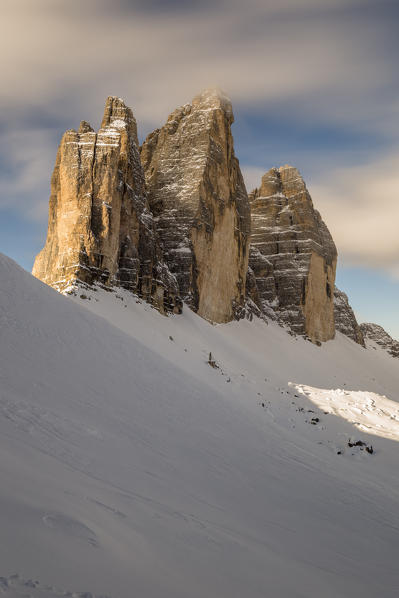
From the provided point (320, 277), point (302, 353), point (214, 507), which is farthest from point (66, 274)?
point (320, 277)

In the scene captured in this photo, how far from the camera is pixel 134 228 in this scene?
34.3m

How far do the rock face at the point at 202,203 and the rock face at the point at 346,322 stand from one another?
30561 mm

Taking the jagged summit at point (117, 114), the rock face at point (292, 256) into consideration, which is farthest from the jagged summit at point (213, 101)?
the rock face at point (292, 256)

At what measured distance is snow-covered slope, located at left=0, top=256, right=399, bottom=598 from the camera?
3105 millimetres

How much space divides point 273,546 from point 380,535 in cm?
306

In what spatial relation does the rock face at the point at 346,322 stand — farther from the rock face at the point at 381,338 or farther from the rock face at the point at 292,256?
the rock face at the point at 381,338

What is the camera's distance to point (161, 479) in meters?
6.54

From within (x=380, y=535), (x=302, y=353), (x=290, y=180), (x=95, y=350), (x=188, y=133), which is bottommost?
(x=380, y=535)

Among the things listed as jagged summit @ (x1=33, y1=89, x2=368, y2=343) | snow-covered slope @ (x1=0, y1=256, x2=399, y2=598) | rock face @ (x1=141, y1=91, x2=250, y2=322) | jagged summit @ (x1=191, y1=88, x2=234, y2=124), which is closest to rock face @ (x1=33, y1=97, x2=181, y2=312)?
jagged summit @ (x1=33, y1=89, x2=368, y2=343)

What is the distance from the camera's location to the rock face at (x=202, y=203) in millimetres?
42125

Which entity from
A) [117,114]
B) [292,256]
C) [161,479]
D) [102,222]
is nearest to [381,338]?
[292,256]

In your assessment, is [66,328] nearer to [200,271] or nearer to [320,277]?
[200,271]

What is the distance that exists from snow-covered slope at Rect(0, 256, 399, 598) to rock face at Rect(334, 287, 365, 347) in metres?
55.7

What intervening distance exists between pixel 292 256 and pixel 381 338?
135 feet
